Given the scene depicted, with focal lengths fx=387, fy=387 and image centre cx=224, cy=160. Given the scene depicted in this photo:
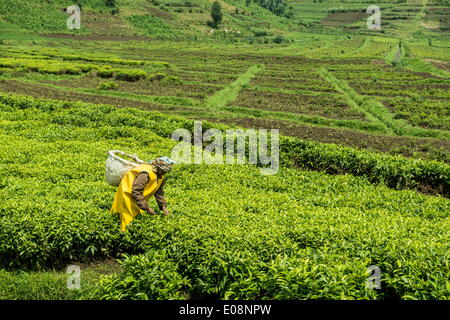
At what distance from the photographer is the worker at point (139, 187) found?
8250 mm

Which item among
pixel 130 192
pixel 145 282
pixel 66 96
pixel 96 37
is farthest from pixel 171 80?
pixel 96 37

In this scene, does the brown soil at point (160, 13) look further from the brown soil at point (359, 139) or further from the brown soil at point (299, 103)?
the brown soil at point (359, 139)

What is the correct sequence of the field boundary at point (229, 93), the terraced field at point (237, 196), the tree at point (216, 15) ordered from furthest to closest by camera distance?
the tree at point (216, 15), the field boundary at point (229, 93), the terraced field at point (237, 196)

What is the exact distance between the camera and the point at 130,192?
27.6 feet

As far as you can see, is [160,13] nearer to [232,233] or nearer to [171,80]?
[171,80]

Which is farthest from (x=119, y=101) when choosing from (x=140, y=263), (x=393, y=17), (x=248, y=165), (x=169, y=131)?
(x=393, y=17)

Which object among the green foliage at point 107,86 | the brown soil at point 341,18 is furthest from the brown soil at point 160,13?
the green foliage at point 107,86

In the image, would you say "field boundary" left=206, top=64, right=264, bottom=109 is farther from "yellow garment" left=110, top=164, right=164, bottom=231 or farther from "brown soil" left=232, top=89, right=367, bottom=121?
"yellow garment" left=110, top=164, right=164, bottom=231

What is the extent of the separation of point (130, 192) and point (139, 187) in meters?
0.33

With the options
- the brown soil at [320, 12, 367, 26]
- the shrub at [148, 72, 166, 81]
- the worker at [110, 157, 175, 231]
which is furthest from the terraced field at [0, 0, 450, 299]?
the brown soil at [320, 12, 367, 26]

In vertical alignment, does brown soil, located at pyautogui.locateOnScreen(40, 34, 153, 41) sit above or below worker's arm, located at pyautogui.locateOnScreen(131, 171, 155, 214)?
above

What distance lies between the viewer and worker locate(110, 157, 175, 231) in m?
8.25

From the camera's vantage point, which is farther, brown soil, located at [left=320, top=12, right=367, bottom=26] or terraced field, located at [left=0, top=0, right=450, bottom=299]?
brown soil, located at [left=320, top=12, right=367, bottom=26]
